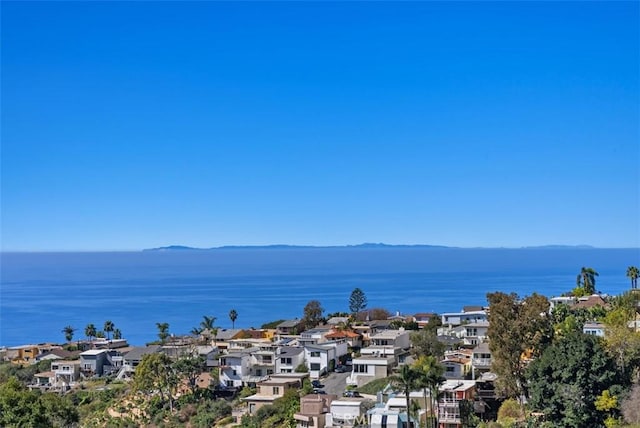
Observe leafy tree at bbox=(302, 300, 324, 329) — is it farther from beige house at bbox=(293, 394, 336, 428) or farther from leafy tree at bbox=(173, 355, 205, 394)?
beige house at bbox=(293, 394, 336, 428)

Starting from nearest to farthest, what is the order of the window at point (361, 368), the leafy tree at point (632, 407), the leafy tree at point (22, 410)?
1. the leafy tree at point (632, 407)
2. the leafy tree at point (22, 410)
3. the window at point (361, 368)

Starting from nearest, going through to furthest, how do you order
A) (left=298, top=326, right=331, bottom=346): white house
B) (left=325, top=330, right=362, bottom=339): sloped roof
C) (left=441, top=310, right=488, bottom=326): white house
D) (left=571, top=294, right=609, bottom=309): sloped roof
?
(left=298, top=326, right=331, bottom=346): white house < (left=325, top=330, right=362, bottom=339): sloped roof < (left=571, top=294, right=609, bottom=309): sloped roof < (left=441, top=310, right=488, bottom=326): white house

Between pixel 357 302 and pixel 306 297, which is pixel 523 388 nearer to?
pixel 357 302

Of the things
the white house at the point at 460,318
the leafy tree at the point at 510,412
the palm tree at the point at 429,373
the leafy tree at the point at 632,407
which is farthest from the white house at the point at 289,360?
the leafy tree at the point at 632,407

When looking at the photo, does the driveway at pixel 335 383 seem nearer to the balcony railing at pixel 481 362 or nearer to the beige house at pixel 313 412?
the beige house at pixel 313 412

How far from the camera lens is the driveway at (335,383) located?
1580 inches

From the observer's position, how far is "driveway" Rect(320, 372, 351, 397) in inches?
1580

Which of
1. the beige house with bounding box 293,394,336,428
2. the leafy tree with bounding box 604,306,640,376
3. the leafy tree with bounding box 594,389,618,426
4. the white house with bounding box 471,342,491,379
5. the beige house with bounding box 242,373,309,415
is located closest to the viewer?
the leafy tree with bounding box 594,389,618,426

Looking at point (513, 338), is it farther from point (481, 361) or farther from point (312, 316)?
point (312, 316)

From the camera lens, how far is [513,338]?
103ft

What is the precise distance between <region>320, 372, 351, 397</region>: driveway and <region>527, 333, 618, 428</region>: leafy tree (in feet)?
42.1

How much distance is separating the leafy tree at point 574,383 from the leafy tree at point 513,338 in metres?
2.22

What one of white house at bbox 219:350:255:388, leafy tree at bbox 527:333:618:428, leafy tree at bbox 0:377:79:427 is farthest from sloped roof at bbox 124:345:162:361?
leafy tree at bbox 527:333:618:428

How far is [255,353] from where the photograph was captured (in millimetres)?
47656
